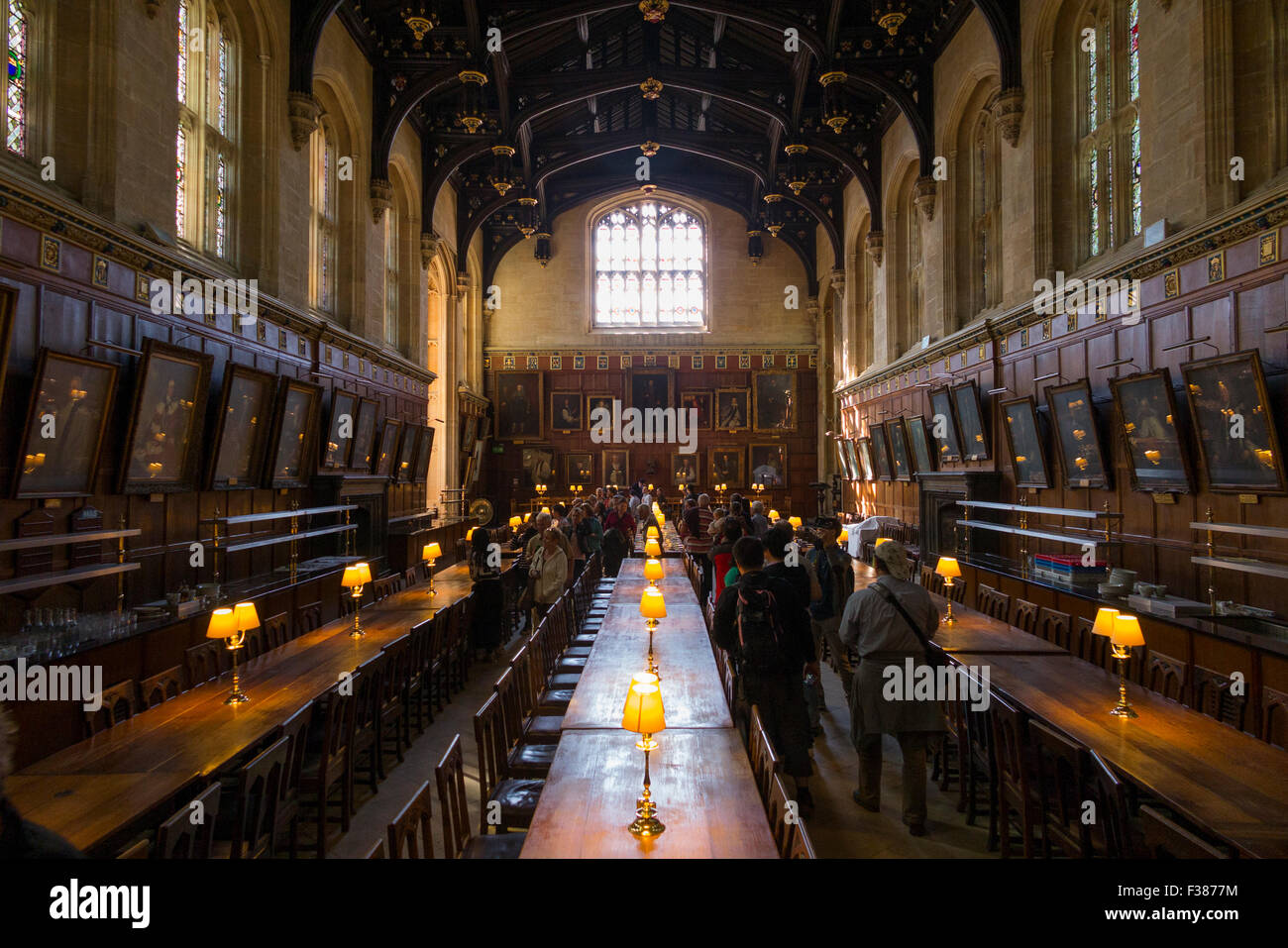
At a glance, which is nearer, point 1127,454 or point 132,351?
point 132,351

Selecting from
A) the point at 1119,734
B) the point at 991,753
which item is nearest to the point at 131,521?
the point at 991,753

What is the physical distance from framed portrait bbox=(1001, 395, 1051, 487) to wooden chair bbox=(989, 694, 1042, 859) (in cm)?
623

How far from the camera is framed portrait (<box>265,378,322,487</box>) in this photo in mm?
9023

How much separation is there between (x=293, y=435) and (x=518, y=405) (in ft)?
45.8

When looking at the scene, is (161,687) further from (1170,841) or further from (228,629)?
(1170,841)

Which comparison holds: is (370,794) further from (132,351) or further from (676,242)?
(676,242)

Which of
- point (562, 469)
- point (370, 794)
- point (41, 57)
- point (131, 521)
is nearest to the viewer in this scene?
point (370, 794)

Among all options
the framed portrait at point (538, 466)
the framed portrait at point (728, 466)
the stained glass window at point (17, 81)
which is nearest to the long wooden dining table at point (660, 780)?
the stained glass window at point (17, 81)

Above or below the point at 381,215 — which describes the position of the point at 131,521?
below

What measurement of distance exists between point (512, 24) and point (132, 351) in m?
9.68

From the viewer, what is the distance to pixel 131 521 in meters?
6.50

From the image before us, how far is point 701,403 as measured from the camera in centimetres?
2339
